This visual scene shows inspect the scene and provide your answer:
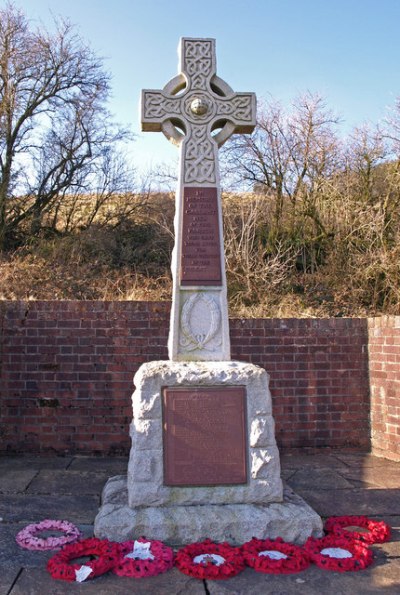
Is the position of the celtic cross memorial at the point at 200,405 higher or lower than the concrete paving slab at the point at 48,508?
higher

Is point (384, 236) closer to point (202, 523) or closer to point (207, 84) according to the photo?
point (207, 84)

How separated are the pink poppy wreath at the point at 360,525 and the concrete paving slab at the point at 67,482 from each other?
2.00 meters

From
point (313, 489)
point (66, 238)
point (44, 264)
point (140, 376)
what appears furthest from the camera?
point (66, 238)

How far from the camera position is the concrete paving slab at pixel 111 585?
281 cm

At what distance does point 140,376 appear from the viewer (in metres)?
3.75

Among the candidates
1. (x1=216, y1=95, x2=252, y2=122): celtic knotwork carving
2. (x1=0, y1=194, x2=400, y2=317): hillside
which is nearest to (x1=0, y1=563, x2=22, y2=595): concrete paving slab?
(x1=216, y1=95, x2=252, y2=122): celtic knotwork carving

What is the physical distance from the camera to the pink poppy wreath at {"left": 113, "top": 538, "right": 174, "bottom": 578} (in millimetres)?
3020

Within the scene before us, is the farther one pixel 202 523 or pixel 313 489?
pixel 313 489

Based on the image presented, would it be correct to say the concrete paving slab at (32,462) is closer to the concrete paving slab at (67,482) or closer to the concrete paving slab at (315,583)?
the concrete paving slab at (67,482)

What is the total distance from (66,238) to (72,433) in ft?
19.3

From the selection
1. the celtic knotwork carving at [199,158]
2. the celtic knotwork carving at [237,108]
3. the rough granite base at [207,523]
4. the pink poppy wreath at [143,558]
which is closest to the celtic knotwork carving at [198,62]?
the celtic knotwork carving at [237,108]

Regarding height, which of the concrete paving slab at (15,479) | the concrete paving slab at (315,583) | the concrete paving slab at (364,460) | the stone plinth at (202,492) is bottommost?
the concrete paving slab at (364,460)

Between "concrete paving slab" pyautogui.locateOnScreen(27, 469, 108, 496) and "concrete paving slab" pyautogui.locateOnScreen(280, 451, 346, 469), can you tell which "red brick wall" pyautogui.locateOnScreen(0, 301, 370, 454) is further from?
"concrete paving slab" pyautogui.locateOnScreen(27, 469, 108, 496)

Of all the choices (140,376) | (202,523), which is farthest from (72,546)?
(140,376)
